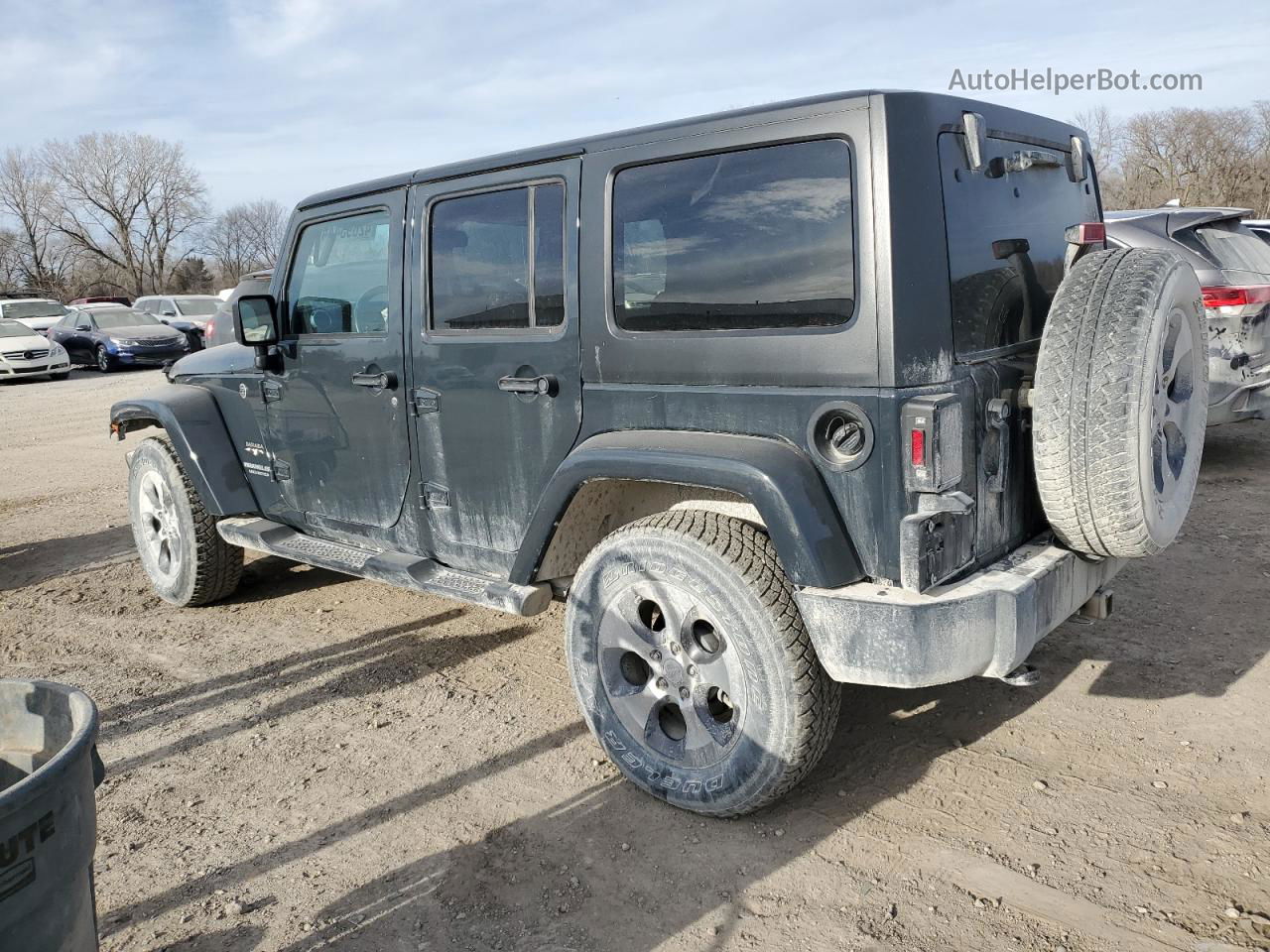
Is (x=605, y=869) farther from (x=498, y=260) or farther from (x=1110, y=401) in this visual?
(x=498, y=260)

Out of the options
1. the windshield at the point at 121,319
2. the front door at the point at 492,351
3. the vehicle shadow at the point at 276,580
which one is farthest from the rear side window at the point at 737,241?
the windshield at the point at 121,319

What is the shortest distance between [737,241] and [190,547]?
3.61 m

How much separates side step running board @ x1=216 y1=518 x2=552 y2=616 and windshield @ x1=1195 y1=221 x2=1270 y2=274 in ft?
18.3

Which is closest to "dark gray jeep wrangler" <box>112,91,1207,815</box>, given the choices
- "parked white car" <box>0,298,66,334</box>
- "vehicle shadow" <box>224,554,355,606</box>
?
"vehicle shadow" <box>224,554,355,606</box>

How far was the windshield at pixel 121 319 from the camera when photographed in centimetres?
2186

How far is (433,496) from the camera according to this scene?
4090 millimetres

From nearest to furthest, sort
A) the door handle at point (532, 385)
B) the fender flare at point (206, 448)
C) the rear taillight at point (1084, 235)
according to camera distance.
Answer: the rear taillight at point (1084, 235) < the door handle at point (532, 385) < the fender flare at point (206, 448)

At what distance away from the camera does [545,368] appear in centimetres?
354

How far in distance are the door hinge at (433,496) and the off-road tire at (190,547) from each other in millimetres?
1720

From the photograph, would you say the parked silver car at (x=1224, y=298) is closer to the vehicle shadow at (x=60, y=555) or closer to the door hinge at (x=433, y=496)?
the door hinge at (x=433, y=496)

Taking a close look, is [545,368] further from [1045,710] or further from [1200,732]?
[1200,732]

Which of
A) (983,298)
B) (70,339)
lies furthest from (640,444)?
(70,339)

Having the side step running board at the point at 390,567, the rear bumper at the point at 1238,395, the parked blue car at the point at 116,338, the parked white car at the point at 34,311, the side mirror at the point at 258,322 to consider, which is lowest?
the side step running board at the point at 390,567

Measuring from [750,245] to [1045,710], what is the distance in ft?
7.00
